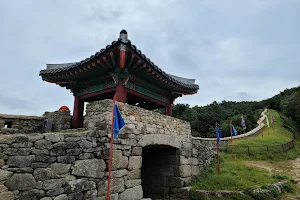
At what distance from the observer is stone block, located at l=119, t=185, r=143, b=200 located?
5551 mm

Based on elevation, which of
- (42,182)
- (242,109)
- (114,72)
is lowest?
(42,182)

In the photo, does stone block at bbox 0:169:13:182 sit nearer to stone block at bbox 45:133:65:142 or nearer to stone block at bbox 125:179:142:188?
stone block at bbox 45:133:65:142

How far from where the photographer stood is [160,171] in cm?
834

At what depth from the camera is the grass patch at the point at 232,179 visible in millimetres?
7862

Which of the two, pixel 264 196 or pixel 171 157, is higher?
pixel 171 157

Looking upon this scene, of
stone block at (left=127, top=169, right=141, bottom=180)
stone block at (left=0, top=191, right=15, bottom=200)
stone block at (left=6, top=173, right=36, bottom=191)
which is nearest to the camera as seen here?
stone block at (left=0, top=191, right=15, bottom=200)

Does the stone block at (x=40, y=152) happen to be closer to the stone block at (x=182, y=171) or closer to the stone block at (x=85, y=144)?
the stone block at (x=85, y=144)

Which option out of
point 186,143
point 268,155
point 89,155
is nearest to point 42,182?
point 89,155

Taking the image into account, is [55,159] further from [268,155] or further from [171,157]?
[268,155]

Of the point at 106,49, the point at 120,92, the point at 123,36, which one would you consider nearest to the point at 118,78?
the point at 120,92

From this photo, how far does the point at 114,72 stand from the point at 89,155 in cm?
295

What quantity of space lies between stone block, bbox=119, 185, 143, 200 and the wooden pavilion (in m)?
2.77

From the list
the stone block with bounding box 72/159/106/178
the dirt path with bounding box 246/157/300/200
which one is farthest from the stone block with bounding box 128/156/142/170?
the dirt path with bounding box 246/157/300/200

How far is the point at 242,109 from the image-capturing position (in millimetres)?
35938
